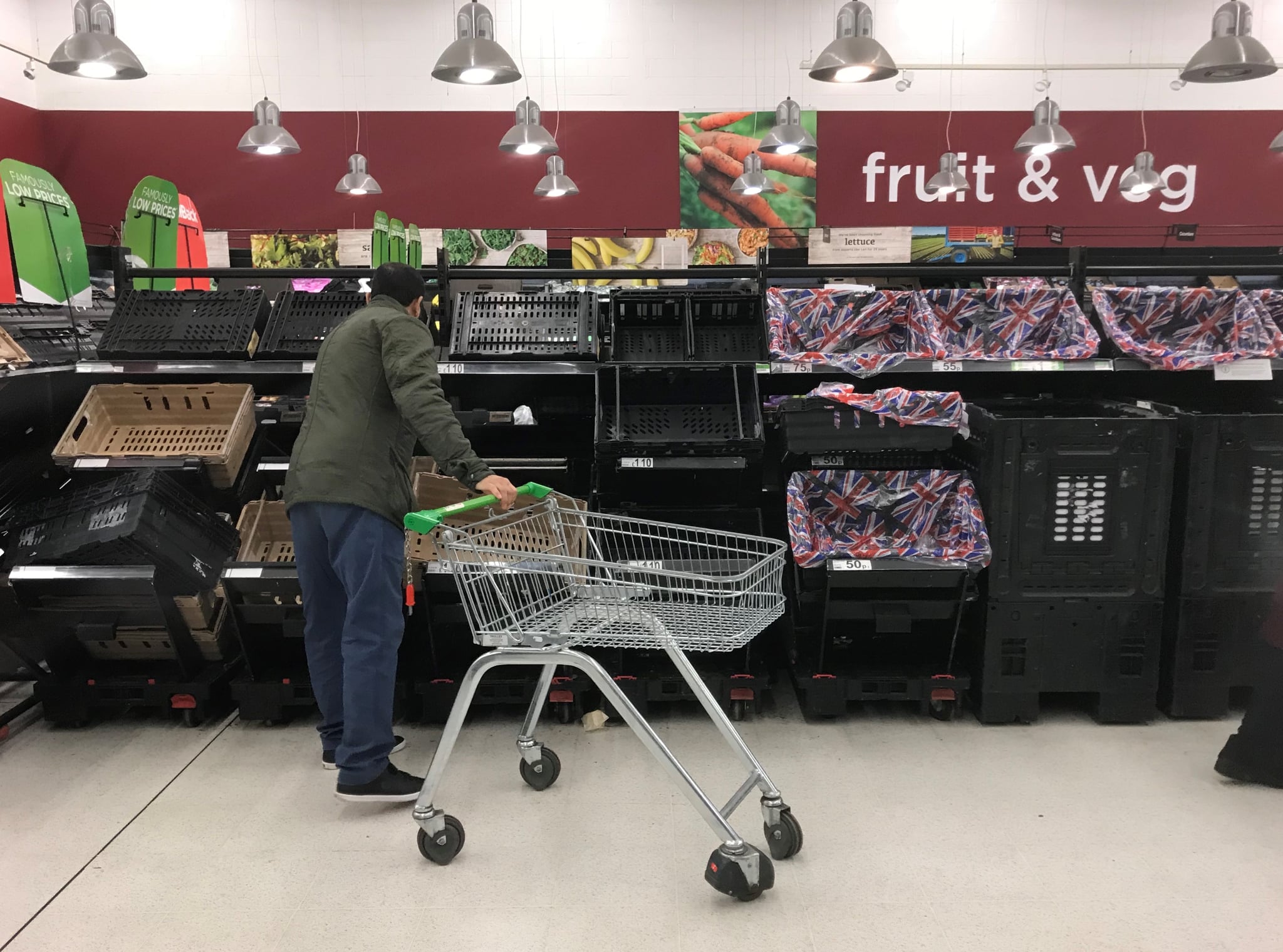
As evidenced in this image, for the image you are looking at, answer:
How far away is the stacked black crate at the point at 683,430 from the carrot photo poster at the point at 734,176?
23.8 ft

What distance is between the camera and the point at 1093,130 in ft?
34.9

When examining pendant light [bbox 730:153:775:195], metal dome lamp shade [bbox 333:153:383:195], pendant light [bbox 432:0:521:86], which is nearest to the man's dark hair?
pendant light [bbox 432:0:521:86]

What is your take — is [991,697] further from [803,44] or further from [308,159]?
[308,159]

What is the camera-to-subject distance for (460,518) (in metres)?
3.42

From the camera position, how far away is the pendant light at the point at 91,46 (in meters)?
4.79

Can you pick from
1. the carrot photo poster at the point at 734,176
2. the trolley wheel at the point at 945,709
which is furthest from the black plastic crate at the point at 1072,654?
the carrot photo poster at the point at 734,176

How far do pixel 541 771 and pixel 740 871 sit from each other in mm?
873

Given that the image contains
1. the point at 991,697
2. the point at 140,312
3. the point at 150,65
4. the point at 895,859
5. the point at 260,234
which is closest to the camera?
the point at 895,859

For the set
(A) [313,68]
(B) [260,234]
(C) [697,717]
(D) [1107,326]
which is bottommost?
(C) [697,717]

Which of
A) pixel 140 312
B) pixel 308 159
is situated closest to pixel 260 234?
pixel 308 159

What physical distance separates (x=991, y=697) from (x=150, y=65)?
1131cm

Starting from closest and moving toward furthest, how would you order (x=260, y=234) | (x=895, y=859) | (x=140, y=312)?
(x=895, y=859)
(x=140, y=312)
(x=260, y=234)

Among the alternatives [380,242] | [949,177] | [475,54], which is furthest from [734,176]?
[380,242]

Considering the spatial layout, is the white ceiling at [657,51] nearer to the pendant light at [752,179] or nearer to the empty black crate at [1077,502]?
the pendant light at [752,179]
